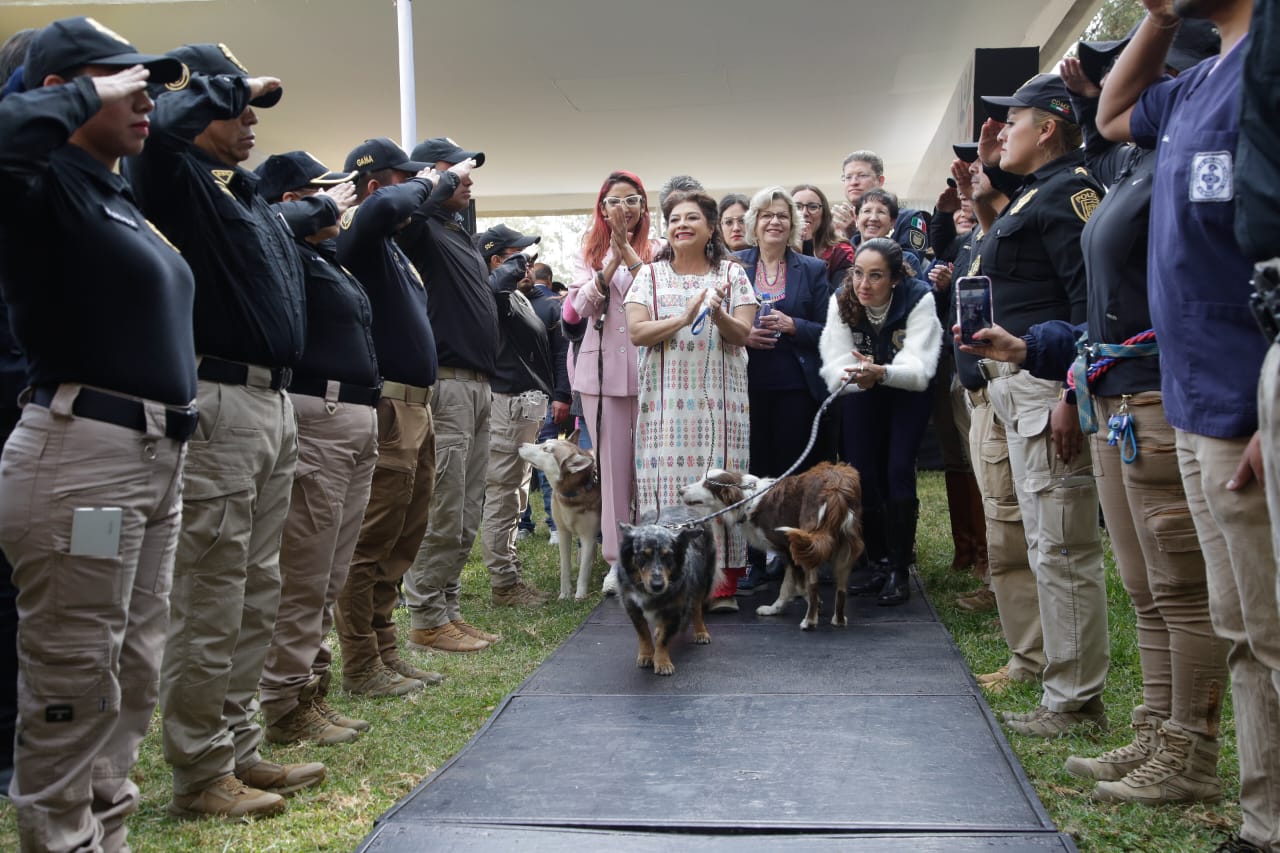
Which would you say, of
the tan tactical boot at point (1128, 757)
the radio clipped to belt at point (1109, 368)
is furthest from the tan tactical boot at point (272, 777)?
the radio clipped to belt at point (1109, 368)

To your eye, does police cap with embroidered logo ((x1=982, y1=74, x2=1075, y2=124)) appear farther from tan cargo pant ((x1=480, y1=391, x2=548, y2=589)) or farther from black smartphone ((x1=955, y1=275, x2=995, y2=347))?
tan cargo pant ((x1=480, y1=391, x2=548, y2=589))

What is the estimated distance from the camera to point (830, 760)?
324 centimetres

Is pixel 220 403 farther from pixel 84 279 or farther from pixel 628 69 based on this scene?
pixel 628 69

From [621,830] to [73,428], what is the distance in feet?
5.63

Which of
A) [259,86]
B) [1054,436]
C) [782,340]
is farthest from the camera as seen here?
[782,340]

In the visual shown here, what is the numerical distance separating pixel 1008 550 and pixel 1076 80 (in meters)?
1.87

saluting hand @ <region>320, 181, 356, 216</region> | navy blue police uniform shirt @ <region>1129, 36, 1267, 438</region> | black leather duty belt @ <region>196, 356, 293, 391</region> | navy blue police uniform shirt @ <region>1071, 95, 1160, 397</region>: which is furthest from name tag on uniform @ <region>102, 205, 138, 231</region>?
navy blue police uniform shirt @ <region>1071, 95, 1160, 397</region>

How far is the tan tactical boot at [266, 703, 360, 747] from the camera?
11.8 feet

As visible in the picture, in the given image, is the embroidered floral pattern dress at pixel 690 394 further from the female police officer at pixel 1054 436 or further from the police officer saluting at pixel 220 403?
the police officer saluting at pixel 220 403

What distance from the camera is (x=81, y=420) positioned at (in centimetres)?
225

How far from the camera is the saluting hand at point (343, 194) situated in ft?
12.1

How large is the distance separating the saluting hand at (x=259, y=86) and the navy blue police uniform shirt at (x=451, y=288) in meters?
1.73

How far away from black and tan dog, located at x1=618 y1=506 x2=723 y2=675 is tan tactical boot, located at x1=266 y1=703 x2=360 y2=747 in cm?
142

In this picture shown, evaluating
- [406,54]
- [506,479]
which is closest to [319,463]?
[506,479]
